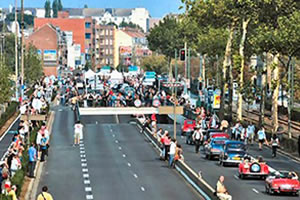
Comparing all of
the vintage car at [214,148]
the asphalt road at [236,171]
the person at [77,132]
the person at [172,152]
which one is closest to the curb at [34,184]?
the person at [172,152]

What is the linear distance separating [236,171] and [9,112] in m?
39.1

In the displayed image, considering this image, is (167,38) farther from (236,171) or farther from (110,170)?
(236,171)

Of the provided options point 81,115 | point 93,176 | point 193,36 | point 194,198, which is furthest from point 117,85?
point 194,198

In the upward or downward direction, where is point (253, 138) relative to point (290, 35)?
downward

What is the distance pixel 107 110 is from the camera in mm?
80375

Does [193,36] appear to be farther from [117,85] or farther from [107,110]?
[107,110]

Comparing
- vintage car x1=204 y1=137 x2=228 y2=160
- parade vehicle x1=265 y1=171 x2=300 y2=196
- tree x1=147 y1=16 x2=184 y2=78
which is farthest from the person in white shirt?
tree x1=147 y1=16 x2=184 y2=78

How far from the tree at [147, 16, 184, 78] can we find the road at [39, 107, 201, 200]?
86135 millimetres

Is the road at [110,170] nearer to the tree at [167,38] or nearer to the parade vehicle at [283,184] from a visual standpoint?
the parade vehicle at [283,184]

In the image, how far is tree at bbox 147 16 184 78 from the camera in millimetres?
153125

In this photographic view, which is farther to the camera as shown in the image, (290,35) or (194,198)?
(290,35)

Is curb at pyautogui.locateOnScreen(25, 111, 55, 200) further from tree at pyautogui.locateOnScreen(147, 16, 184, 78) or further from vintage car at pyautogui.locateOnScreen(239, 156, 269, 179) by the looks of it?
tree at pyautogui.locateOnScreen(147, 16, 184, 78)

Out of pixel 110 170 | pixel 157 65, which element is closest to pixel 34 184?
pixel 110 170

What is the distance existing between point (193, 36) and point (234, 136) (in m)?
68.3
